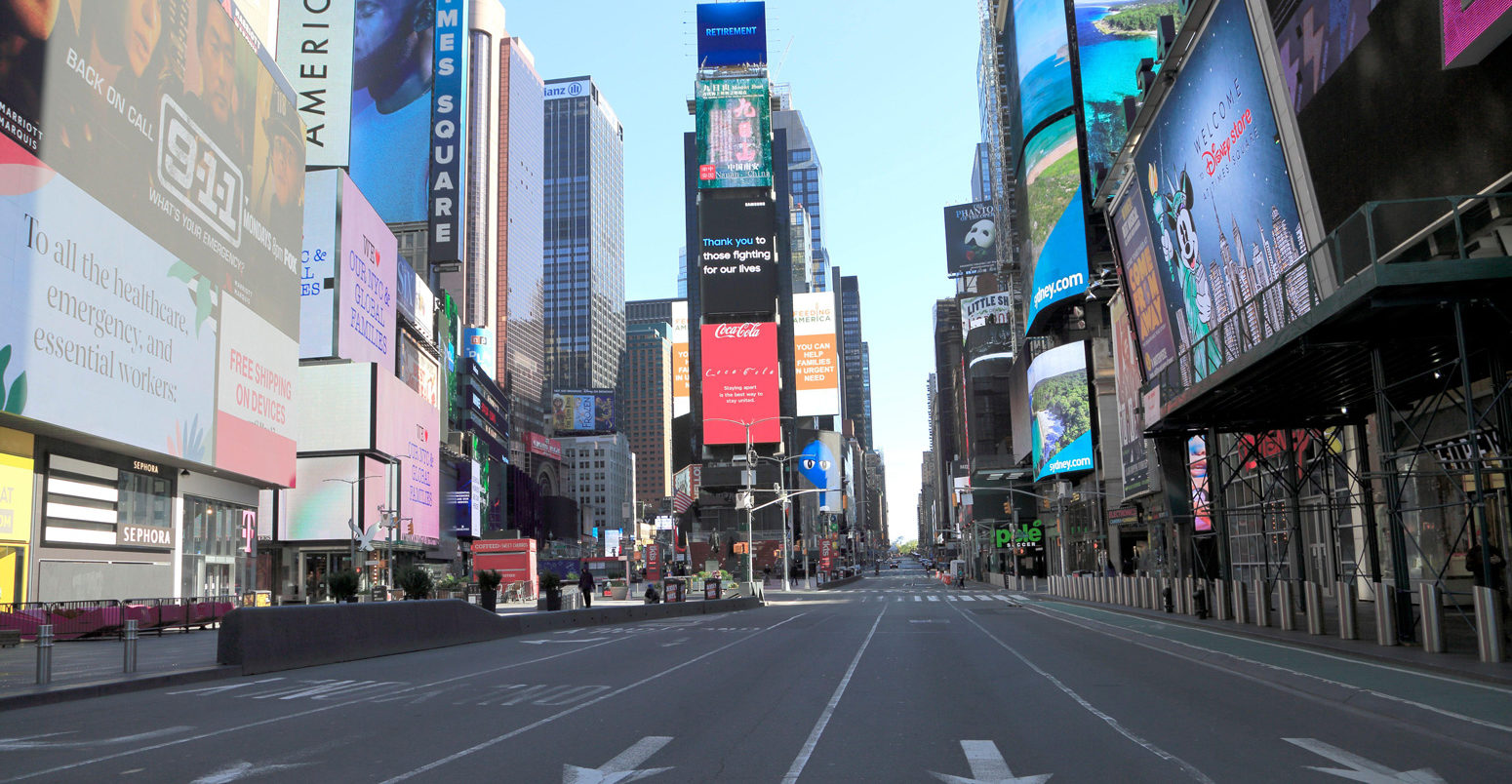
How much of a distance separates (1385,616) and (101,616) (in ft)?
113

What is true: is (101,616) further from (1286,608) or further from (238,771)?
(1286,608)

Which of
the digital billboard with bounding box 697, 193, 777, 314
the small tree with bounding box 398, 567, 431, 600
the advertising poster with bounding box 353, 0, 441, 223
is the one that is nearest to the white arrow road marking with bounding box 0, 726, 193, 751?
the small tree with bounding box 398, 567, 431, 600

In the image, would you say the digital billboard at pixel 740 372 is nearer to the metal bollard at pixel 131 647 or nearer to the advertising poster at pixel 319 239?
the advertising poster at pixel 319 239

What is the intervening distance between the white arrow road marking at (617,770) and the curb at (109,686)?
10056 mm

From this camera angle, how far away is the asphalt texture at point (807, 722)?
29.3 feet

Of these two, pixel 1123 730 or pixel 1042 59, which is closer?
pixel 1123 730

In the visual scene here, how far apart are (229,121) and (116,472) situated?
14692mm

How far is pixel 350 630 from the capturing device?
22609 mm

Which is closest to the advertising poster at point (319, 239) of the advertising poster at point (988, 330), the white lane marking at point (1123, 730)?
the white lane marking at point (1123, 730)

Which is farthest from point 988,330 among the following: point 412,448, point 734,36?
point 412,448

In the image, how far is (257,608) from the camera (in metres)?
19.9

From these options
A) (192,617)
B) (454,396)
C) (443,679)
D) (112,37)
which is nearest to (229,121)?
(112,37)

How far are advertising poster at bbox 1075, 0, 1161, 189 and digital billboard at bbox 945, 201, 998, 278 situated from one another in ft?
269

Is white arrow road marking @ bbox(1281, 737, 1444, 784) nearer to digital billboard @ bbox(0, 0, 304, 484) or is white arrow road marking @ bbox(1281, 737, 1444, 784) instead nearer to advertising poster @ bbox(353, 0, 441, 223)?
digital billboard @ bbox(0, 0, 304, 484)
